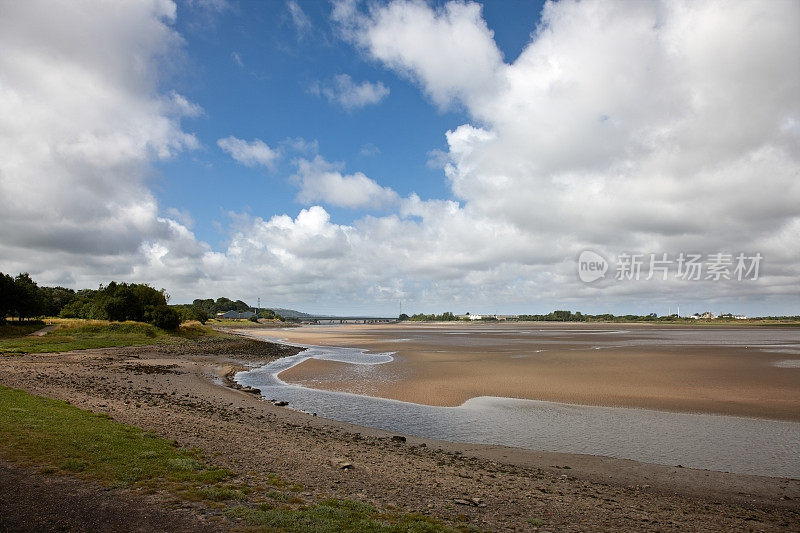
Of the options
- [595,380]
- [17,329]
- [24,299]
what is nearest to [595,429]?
[595,380]

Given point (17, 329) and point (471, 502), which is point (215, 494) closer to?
point (471, 502)

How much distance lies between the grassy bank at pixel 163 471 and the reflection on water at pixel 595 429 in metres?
8.56

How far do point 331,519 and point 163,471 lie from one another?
14.7ft

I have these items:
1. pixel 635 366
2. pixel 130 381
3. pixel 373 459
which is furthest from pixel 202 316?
pixel 373 459

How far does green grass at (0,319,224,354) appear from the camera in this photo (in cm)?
4111

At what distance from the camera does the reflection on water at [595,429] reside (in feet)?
46.2

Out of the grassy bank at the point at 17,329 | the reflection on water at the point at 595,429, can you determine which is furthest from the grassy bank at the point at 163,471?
the grassy bank at the point at 17,329

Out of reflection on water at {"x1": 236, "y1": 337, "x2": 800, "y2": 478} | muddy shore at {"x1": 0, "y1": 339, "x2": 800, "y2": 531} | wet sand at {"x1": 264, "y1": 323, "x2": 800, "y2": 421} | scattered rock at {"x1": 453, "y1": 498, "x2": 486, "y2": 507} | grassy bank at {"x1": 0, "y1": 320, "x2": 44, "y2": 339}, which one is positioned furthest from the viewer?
grassy bank at {"x1": 0, "y1": 320, "x2": 44, "y2": 339}

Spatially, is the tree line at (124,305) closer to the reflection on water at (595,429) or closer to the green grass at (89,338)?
the green grass at (89,338)

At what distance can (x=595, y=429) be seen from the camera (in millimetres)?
17422

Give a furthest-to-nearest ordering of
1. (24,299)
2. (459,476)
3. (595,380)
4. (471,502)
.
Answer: (24,299)
(595,380)
(459,476)
(471,502)

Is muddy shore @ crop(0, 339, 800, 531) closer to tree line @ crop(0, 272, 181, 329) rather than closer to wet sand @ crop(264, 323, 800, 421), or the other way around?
wet sand @ crop(264, 323, 800, 421)

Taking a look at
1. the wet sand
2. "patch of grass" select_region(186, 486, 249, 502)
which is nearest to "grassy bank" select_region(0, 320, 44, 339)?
the wet sand

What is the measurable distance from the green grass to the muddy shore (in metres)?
27.1
